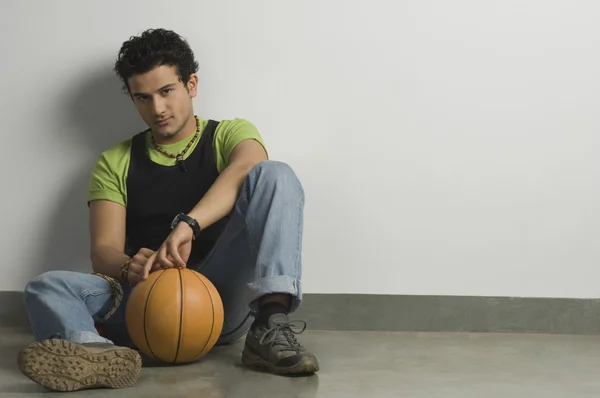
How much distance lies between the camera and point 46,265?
3.29 metres

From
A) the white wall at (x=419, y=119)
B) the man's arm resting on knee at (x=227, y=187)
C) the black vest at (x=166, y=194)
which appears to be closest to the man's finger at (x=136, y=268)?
the man's arm resting on knee at (x=227, y=187)

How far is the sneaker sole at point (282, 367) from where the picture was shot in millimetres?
2365

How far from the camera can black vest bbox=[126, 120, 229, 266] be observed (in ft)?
9.53

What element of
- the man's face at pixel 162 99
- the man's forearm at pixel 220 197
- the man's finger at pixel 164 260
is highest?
the man's face at pixel 162 99

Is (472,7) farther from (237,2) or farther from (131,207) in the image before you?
(131,207)

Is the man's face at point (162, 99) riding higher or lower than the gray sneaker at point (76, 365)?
higher

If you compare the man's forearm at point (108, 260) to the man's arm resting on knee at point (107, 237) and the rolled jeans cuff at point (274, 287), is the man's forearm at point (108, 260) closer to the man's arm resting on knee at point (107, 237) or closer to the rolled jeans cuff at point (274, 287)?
the man's arm resting on knee at point (107, 237)

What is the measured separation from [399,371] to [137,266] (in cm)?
84

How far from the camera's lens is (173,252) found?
2.47 metres

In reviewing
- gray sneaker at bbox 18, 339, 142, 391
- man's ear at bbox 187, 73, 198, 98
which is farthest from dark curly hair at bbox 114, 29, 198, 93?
gray sneaker at bbox 18, 339, 142, 391

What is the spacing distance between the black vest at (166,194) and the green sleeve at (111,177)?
3 cm

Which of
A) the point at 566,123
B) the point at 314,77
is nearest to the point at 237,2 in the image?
the point at 314,77

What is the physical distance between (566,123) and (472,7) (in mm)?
554

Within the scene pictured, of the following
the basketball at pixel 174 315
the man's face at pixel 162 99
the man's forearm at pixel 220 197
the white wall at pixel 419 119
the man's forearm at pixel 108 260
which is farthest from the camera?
the white wall at pixel 419 119
